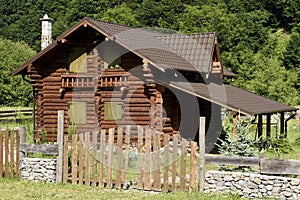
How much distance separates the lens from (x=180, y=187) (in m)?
11.9

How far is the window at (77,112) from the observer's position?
969 inches

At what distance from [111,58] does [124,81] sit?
1.37 meters

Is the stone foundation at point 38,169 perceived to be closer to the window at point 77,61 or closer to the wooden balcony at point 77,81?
the wooden balcony at point 77,81

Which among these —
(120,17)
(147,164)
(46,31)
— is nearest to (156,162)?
(147,164)

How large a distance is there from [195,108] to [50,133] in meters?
7.39

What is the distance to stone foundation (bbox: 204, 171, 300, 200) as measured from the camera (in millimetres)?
10948

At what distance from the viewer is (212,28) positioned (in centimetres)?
6975

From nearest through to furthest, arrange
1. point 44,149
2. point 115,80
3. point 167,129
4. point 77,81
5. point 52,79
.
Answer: point 44,149, point 167,129, point 115,80, point 77,81, point 52,79

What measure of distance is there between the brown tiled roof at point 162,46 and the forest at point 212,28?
21.7m

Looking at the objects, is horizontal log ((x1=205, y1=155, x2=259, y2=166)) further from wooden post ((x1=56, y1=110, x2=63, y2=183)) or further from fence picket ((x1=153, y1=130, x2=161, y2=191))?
wooden post ((x1=56, y1=110, x2=63, y2=183))

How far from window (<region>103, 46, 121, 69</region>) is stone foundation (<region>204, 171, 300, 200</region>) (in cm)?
1275

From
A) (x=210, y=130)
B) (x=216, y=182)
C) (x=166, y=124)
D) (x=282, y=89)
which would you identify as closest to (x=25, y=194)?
(x=216, y=182)

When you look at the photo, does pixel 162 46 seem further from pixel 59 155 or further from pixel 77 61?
pixel 59 155

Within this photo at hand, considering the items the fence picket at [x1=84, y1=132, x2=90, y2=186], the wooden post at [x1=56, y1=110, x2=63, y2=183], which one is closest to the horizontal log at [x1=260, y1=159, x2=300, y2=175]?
the fence picket at [x1=84, y1=132, x2=90, y2=186]
